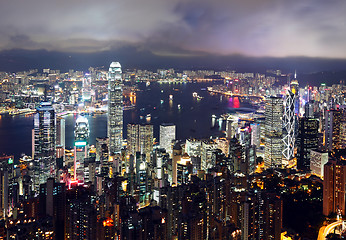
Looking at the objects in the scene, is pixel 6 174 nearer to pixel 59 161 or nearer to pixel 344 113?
pixel 59 161

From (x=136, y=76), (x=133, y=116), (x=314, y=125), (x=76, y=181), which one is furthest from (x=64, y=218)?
(x=136, y=76)

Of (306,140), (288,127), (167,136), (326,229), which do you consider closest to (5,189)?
(326,229)

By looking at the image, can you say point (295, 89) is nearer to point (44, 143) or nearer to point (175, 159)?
point (175, 159)

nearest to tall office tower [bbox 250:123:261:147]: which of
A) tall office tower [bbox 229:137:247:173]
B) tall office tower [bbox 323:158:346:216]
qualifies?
tall office tower [bbox 229:137:247:173]

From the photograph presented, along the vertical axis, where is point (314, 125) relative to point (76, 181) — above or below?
above

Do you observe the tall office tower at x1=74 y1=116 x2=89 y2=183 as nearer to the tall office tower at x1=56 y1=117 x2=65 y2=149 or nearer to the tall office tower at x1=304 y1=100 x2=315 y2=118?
the tall office tower at x1=56 y1=117 x2=65 y2=149
